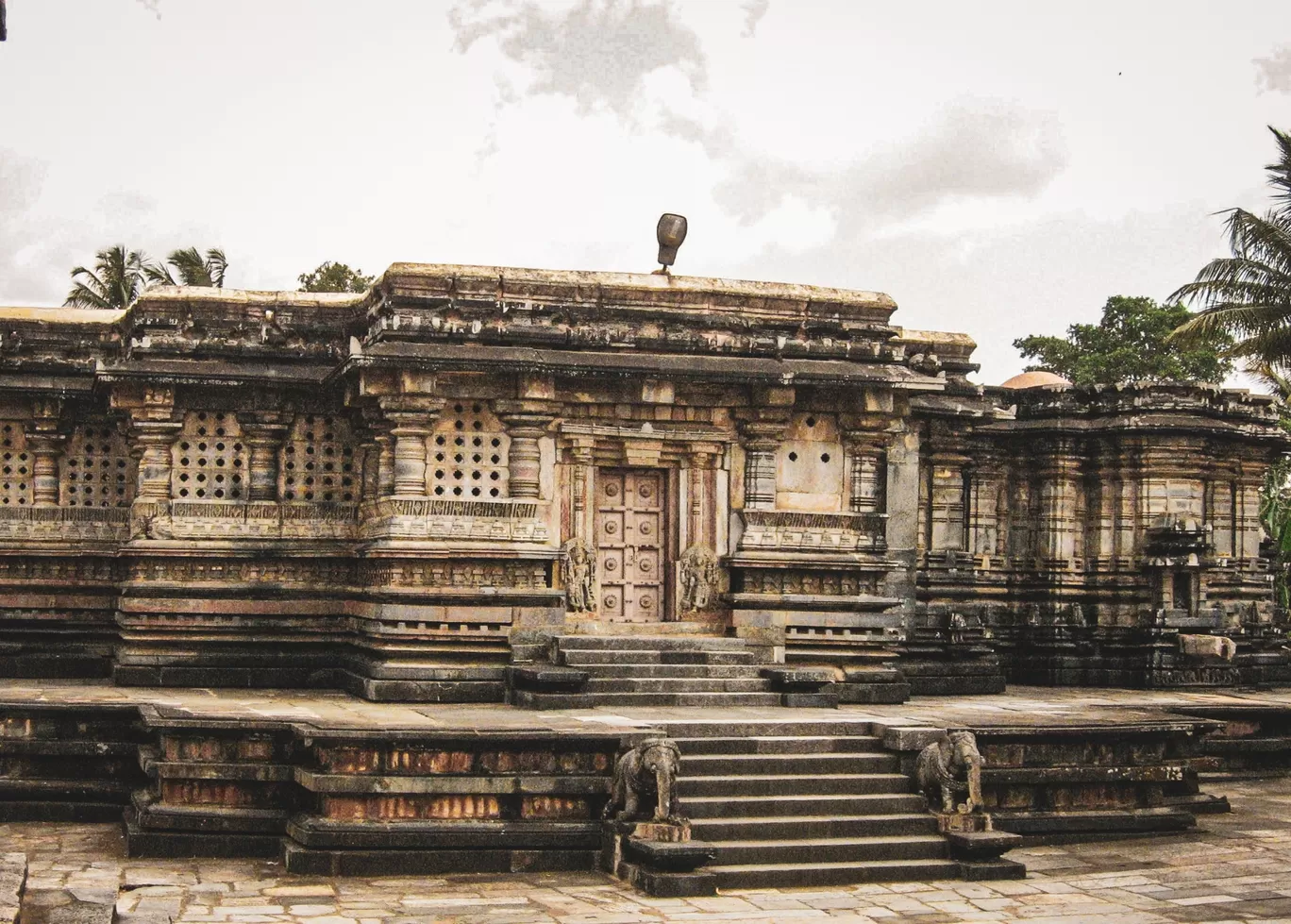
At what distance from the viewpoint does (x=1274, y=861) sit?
1216 centimetres

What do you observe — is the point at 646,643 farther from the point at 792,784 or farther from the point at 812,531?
the point at 792,784

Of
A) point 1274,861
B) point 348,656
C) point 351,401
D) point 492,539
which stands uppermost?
point 351,401

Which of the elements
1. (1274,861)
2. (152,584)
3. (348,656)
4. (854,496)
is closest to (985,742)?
(1274,861)

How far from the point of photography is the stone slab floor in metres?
10.1

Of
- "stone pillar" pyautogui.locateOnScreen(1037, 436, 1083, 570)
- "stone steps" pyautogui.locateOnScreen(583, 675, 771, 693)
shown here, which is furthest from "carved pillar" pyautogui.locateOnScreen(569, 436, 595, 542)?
"stone pillar" pyautogui.locateOnScreen(1037, 436, 1083, 570)

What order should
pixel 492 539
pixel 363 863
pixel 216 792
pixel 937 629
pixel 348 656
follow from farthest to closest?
pixel 937 629, pixel 348 656, pixel 492 539, pixel 216 792, pixel 363 863

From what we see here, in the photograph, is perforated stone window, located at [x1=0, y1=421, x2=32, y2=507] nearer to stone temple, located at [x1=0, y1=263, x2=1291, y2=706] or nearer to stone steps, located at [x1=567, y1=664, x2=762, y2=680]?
stone temple, located at [x1=0, y1=263, x2=1291, y2=706]

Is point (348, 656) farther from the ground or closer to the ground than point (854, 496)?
closer to the ground

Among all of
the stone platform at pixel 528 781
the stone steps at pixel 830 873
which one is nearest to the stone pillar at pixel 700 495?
the stone platform at pixel 528 781

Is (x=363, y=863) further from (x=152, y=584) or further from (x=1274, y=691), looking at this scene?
(x=1274, y=691)

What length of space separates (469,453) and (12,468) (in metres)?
5.27

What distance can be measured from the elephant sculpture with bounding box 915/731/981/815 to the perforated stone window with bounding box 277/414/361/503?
22.8 feet

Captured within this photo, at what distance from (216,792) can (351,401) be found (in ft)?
15.2

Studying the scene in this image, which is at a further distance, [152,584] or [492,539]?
[152,584]
